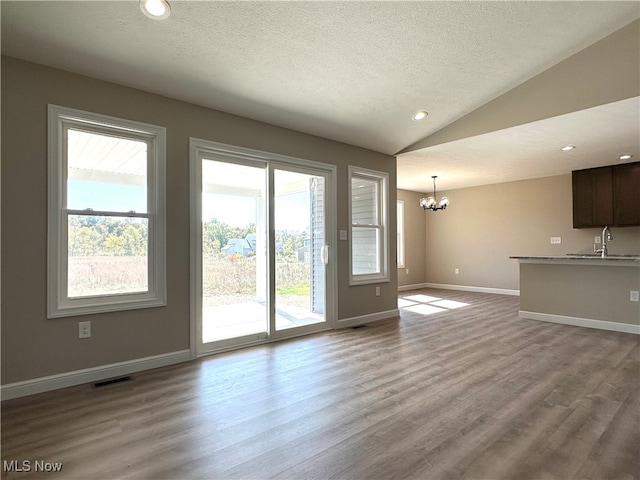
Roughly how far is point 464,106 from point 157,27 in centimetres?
346

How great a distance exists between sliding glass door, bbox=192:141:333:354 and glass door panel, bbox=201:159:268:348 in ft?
0.04

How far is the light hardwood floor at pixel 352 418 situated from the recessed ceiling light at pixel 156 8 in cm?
274

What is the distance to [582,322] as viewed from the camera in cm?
480

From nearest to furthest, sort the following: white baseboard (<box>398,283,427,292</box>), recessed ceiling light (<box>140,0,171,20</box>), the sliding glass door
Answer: recessed ceiling light (<box>140,0,171,20</box>), the sliding glass door, white baseboard (<box>398,283,427,292</box>)

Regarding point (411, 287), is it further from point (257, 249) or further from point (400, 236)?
point (257, 249)

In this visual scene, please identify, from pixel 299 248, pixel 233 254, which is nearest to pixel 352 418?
pixel 233 254

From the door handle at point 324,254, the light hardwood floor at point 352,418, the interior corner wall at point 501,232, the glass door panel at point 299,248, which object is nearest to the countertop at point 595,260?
the light hardwood floor at point 352,418

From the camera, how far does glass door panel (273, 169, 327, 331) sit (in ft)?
13.9

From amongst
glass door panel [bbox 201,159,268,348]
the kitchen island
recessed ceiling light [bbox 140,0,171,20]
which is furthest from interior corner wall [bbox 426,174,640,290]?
recessed ceiling light [bbox 140,0,171,20]

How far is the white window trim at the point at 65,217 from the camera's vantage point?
9.04 ft

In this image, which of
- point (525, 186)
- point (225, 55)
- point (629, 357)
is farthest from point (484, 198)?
point (225, 55)

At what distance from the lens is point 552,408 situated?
2383mm

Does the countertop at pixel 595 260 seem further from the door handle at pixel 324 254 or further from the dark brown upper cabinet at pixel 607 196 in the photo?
the door handle at pixel 324 254

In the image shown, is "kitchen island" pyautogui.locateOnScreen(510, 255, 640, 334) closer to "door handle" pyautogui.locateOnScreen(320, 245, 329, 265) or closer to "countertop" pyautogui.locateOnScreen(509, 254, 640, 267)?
Answer: "countertop" pyautogui.locateOnScreen(509, 254, 640, 267)
